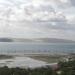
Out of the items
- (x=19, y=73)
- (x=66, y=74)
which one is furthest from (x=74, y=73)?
(x=19, y=73)

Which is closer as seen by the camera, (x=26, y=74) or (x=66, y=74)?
(x=66, y=74)

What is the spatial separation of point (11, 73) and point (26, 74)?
45.9 inches

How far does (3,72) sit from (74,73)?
17.7 feet

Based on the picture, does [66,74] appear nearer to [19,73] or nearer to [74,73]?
[74,73]

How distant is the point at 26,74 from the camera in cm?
2081

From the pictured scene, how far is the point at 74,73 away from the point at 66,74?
1356 millimetres

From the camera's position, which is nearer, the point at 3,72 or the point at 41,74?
the point at 41,74

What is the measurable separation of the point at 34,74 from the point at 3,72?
8.58 ft

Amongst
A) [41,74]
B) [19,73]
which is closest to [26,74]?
[19,73]

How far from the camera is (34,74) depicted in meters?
19.4

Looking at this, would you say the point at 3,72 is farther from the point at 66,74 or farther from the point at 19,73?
the point at 66,74

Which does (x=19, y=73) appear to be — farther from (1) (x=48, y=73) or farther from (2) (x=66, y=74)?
(2) (x=66, y=74)

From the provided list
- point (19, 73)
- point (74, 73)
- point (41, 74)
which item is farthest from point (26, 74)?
point (74, 73)

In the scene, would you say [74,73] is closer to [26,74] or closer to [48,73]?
[48,73]
